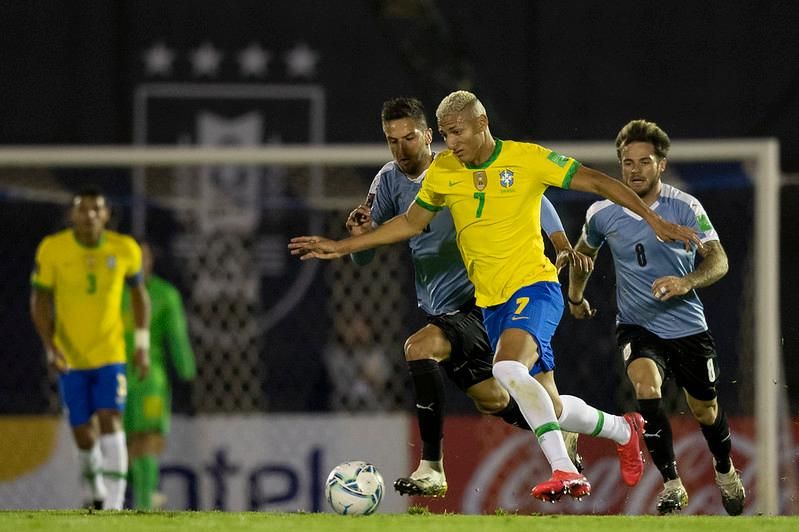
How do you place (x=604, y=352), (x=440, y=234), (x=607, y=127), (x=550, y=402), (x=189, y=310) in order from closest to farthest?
(x=550, y=402) < (x=440, y=234) < (x=604, y=352) < (x=189, y=310) < (x=607, y=127)

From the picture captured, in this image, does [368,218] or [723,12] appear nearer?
[368,218]

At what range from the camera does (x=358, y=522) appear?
18.9ft

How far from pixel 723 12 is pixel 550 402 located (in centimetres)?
751

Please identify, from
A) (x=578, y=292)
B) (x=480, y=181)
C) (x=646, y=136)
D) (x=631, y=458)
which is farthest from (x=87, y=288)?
(x=646, y=136)

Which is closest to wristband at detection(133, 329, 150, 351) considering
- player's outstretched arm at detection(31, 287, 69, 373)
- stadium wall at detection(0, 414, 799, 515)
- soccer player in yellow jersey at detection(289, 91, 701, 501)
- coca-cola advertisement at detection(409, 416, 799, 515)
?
player's outstretched arm at detection(31, 287, 69, 373)

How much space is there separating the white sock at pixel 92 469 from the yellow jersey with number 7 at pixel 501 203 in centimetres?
322

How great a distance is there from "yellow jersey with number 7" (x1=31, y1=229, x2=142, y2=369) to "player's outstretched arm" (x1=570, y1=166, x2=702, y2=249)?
3389mm

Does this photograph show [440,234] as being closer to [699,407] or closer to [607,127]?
[699,407]

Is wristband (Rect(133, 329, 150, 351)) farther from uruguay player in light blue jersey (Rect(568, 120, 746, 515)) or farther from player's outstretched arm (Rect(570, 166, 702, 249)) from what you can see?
player's outstretched arm (Rect(570, 166, 702, 249))

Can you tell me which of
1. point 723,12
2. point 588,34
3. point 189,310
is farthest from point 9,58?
point 723,12

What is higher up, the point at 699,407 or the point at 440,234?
the point at 440,234

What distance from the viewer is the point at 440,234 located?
646 cm

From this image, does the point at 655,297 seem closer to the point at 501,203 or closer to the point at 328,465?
the point at 501,203

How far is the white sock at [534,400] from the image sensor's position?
5766mm
